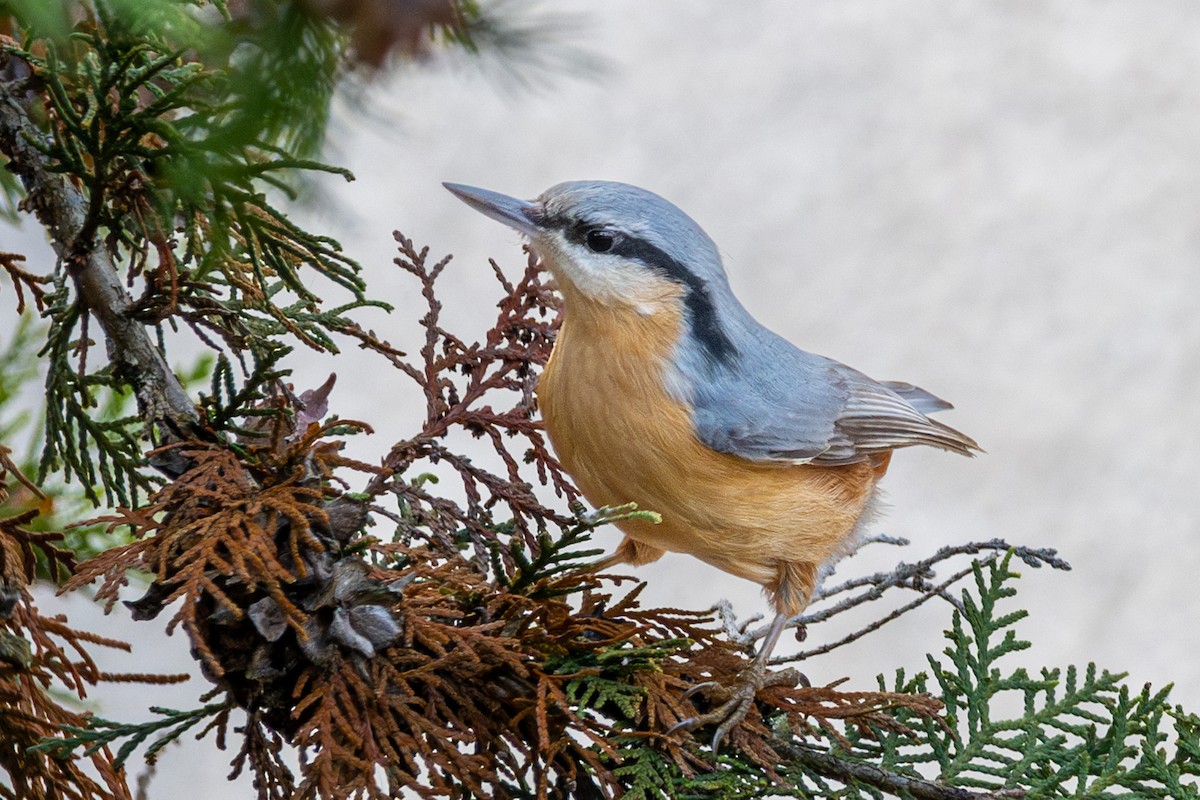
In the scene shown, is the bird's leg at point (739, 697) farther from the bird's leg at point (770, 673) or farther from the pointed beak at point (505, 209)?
the pointed beak at point (505, 209)

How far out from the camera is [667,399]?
62.2 inches

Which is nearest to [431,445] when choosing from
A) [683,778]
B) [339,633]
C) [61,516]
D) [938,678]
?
[339,633]

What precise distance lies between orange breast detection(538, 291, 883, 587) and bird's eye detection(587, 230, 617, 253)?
0.07 m

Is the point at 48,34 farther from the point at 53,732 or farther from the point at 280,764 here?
the point at 53,732

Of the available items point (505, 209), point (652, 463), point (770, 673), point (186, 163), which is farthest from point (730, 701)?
point (186, 163)

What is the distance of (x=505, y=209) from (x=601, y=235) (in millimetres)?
128

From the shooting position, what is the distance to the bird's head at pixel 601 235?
5.22 ft

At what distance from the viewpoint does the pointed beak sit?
5.18 feet

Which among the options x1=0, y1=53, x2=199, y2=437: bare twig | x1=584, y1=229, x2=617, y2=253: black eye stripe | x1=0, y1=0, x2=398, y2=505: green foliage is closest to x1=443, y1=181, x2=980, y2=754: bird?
x1=584, y1=229, x2=617, y2=253: black eye stripe

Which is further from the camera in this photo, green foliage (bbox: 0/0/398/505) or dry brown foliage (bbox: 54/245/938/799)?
dry brown foliage (bbox: 54/245/938/799)

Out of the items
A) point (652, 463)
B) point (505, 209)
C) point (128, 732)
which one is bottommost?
point (128, 732)

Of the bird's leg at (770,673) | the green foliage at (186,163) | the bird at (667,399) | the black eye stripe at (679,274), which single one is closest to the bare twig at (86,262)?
the green foliage at (186,163)

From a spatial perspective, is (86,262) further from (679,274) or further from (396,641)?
(679,274)

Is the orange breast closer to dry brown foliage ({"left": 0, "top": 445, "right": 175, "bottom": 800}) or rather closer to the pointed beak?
the pointed beak
